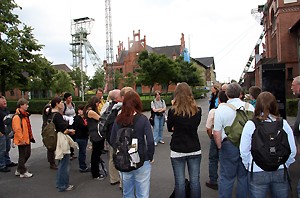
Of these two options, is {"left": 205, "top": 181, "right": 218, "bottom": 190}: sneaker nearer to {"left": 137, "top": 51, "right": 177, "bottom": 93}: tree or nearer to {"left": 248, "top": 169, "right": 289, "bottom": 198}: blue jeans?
{"left": 248, "top": 169, "right": 289, "bottom": 198}: blue jeans

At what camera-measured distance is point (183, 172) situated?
13.2 feet

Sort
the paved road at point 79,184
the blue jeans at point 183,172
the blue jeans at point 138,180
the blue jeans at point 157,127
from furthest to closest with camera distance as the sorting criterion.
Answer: the blue jeans at point 157,127
the paved road at point 79,184
the blue jeans at point 183,172
the blue jeans at point 138,180

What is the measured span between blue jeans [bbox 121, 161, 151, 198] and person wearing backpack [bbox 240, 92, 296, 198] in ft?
4.21

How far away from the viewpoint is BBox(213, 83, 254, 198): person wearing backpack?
3914mm

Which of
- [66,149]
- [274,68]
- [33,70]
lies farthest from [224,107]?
[33,70]

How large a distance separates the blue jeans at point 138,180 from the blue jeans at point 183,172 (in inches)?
21.4

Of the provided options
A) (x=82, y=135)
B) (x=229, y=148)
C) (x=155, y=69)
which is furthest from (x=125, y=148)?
(x=155, y=69)

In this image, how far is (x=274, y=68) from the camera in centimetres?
921

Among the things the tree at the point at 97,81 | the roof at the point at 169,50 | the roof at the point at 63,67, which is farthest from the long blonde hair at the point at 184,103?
the roof at the point at 63,67

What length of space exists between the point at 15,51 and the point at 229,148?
22644mm

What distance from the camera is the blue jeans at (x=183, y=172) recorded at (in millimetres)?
3973

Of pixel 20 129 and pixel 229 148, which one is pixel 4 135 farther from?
pixel 229 148

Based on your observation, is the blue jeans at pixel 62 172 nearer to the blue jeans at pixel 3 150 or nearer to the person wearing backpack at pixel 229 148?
the blue jeans at pixel 3 150

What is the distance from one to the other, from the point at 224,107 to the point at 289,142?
1109mm
